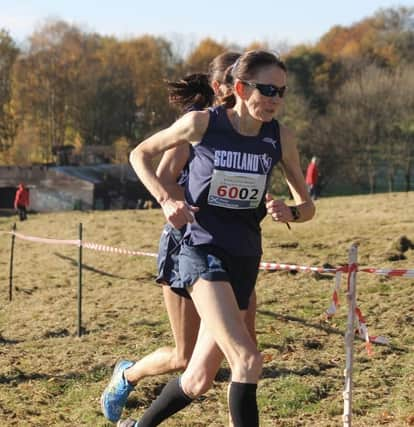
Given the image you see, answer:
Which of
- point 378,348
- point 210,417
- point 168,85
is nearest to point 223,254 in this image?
point 168,85

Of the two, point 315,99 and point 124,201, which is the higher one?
point 315,99

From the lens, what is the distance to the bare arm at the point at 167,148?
361 centimetres

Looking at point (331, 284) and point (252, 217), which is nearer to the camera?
point (252, 217)

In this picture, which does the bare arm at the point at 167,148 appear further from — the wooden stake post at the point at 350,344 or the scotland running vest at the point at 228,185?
the wooden stake post at the point at 350,344

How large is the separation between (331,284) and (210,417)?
4.10 metres

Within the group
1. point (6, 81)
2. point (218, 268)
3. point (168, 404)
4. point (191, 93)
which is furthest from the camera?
point (6, 81)

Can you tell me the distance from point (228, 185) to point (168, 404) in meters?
1.16

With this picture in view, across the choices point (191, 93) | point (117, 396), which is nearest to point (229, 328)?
point (117, 396)

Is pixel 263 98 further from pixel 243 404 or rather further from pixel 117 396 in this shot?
pixel 117 396

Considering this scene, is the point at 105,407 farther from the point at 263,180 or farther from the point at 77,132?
the point at 77,132

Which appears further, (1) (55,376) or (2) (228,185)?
(1) (55,376)

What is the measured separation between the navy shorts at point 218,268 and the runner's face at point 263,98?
695 millimetres

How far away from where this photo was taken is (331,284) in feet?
29.0

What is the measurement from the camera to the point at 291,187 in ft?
13.7
